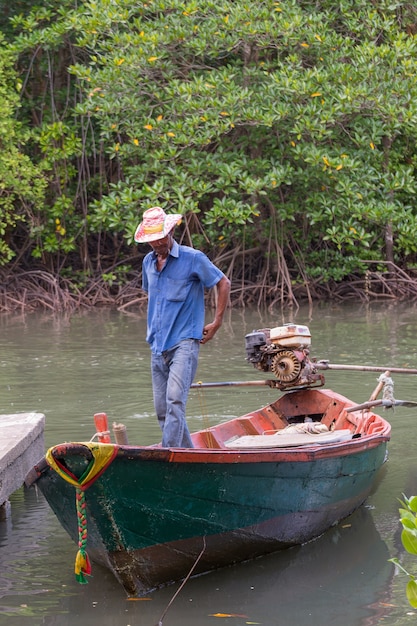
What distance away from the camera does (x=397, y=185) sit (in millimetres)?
16062

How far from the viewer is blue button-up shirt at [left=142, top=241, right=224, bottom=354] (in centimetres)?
633

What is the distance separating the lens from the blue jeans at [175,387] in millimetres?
6227

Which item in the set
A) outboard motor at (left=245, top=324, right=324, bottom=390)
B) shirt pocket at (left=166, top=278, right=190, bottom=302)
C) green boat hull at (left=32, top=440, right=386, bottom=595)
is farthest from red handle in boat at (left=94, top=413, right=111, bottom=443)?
outboard motor at (left=245, top=324, right=324, bottom=390)

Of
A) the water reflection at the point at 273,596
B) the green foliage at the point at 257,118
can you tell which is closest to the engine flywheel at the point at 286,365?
the water reflection at the point at 273,596

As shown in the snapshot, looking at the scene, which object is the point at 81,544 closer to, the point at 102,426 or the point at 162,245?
the point at 102,426

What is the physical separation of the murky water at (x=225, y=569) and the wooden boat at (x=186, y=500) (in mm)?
153

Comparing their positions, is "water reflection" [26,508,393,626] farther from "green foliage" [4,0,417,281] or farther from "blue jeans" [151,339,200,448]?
"green foliage" [4,0,417,281]

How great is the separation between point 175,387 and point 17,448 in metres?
1.08

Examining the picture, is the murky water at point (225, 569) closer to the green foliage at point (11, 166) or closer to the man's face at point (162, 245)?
the man's face at point (162, 245)

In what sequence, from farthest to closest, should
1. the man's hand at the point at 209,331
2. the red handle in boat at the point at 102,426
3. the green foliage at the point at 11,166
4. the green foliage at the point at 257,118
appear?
the green foliage at the point at 11,166 < the green foliage at the point at 257,118 < the man's hand at the point at 209,331 < the red handle in boat at the point at 102,426

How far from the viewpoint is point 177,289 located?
634 cm

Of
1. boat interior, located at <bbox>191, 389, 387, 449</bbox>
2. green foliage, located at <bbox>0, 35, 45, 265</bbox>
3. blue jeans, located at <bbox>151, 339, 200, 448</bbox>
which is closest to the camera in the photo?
blue jeans, located at <bbox>151, 339, 200, 448</bbox>

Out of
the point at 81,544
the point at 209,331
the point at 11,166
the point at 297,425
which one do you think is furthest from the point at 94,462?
the point at 11,166

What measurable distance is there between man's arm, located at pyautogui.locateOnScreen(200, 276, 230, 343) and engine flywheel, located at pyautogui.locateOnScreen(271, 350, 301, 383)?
0.85 m
